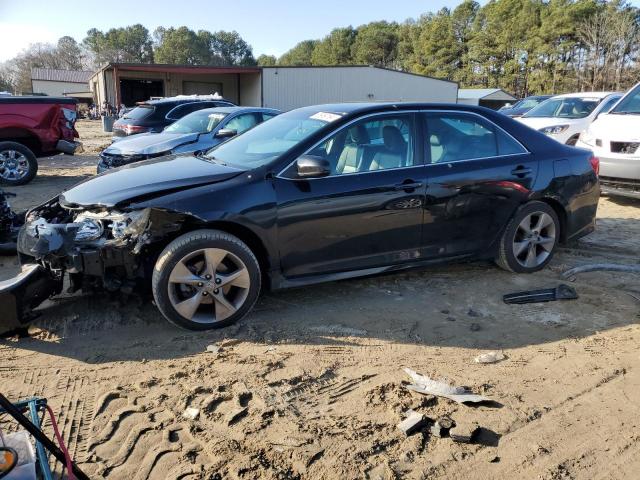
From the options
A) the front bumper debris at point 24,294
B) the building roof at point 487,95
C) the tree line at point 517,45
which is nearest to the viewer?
the front bumper debris at point 24,294

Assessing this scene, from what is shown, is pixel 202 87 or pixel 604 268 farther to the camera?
pixel 202 87

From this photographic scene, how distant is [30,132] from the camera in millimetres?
10219

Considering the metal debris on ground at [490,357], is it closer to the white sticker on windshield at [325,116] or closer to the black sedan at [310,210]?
the black sedan at [310,210]

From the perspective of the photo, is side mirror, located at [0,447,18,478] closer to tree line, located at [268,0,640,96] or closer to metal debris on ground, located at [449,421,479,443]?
metal debris on ground, located at [449,421,479,443]

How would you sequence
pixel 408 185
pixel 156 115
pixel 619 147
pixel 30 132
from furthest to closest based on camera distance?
pixel 156 115 < pixel 30 132 < pixel 619 147 < pixel 408 185

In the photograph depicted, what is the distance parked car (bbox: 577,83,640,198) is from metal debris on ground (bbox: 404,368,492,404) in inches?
239

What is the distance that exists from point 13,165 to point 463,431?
1018 centimetres

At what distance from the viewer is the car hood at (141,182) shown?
3875mm

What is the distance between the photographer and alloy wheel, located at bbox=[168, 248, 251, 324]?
378 cm

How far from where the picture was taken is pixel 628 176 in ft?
25.4

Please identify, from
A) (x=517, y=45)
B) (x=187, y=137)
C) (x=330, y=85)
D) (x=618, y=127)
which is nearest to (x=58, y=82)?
(x=330, y=85)

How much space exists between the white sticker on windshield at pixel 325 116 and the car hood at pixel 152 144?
4962 mm

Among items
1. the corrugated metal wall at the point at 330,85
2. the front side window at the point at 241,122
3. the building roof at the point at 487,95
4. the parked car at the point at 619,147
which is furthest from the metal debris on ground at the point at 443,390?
the building roof at the point at 487,95

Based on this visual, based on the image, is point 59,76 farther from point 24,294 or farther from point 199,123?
point 24,294
